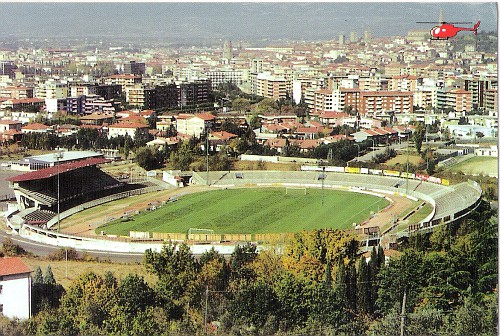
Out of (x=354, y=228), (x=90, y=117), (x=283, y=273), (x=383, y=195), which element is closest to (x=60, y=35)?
(x=90, y=117)

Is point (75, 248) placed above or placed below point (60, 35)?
below

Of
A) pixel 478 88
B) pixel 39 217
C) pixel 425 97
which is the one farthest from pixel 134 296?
pixel 425 97

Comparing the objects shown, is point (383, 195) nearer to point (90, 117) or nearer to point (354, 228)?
point (354, 228)

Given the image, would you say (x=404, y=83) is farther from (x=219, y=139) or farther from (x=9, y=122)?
(x=9, y=122)

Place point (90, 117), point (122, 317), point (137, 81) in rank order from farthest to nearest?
point (137, 81) → point (90, 117) → point (122, 317)

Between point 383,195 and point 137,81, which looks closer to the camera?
point 383,195

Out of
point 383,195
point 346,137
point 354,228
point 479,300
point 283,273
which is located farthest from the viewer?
point 346,137

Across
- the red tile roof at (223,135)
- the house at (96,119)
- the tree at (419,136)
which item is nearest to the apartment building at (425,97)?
the tree at (419,136)
